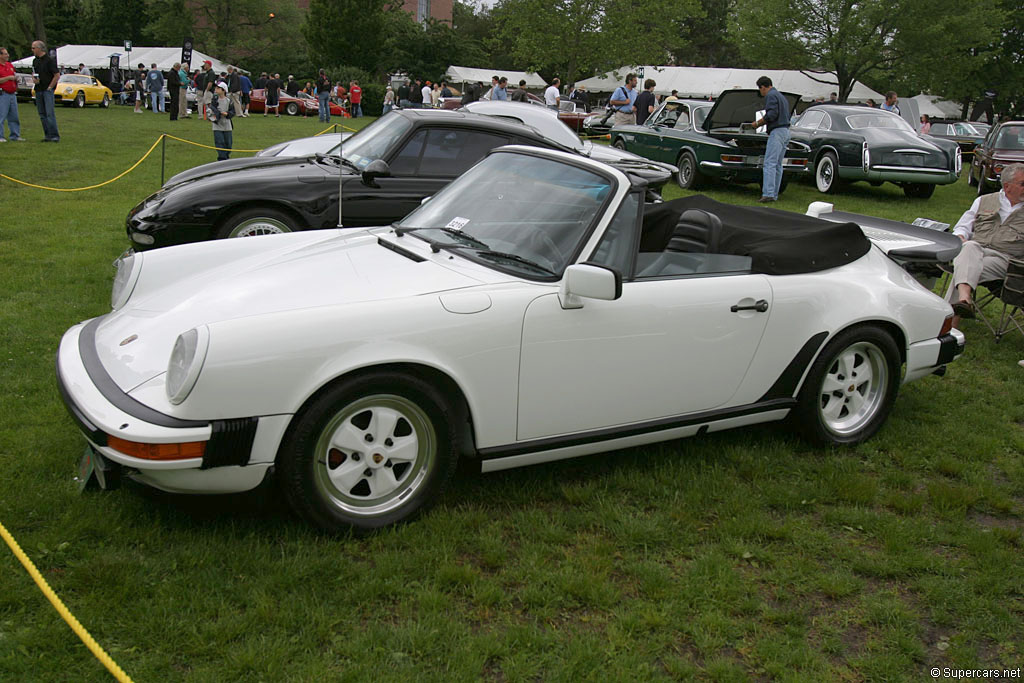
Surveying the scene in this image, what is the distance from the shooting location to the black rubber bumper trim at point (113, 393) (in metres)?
2.91

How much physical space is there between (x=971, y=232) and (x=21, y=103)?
98.4 feet

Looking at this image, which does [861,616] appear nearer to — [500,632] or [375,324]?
[500,632]

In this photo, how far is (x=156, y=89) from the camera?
3062 cm

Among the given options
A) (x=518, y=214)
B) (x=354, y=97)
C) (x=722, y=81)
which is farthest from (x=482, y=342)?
(x=722, y=81)

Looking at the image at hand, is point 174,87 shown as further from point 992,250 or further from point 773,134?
point 992,250

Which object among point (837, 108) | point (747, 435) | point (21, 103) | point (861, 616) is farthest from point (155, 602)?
point (21, 103)

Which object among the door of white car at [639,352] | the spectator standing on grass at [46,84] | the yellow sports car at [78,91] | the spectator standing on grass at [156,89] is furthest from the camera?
the spectator standing on grass at [156,89]

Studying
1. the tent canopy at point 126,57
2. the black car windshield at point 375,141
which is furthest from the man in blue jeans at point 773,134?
the tent canopy at point 126,57

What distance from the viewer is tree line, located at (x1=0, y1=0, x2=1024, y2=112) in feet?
113

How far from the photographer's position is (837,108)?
15.4 metres

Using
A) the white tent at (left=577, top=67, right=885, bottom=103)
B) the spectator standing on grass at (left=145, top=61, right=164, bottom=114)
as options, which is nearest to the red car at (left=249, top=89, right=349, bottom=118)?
the spectator standing on grass at (left=145, top=61, right=164, bottom=114)

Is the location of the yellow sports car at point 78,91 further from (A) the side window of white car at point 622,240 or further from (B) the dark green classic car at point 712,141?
(A) the side window of white car at point 622,240

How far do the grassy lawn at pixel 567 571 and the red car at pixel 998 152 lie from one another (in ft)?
37.8

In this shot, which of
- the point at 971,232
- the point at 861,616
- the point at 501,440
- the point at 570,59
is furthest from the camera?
the point at 570,59
